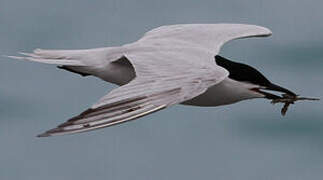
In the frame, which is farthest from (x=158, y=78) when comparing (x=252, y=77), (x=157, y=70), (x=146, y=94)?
(x=252, y=77)

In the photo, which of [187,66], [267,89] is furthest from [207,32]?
[187,66]

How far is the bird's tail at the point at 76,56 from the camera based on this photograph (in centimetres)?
966

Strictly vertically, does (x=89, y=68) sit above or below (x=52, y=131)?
below

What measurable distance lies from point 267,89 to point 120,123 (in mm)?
3915

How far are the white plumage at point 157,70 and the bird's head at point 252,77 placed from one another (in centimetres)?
11

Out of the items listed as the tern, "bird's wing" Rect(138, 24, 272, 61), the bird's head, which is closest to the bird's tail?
the tern

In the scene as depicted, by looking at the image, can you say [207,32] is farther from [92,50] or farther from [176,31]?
[92,50]

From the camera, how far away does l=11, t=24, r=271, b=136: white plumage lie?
6.48m

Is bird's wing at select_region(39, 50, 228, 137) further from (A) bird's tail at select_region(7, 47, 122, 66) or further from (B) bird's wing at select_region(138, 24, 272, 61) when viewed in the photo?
(B) bird's wing at select_region(138, 24, 272, 61)

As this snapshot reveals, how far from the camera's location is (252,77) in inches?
388

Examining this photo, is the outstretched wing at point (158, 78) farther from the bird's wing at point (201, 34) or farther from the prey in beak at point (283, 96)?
the prey in beak at point (283, 96)

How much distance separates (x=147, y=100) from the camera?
21.9 ft

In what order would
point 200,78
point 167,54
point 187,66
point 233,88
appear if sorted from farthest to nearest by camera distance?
1. point 233,88
2. point 167,54
3. point 187,66
4. point 200,78

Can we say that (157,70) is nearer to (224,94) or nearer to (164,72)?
(164,72)
